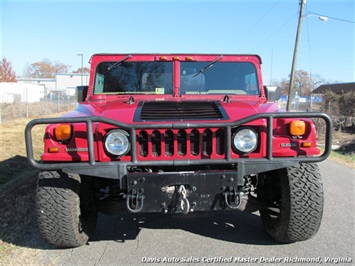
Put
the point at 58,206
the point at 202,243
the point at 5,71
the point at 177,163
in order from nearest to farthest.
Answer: the point at 177,163 → the point at 58,206 → the point at 202,243 → the point at 5,71

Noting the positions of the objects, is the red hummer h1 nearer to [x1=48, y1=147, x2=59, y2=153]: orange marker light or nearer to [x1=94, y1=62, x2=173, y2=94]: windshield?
[x1=48, y1=147, x2=59, y2=153]: orange marker light

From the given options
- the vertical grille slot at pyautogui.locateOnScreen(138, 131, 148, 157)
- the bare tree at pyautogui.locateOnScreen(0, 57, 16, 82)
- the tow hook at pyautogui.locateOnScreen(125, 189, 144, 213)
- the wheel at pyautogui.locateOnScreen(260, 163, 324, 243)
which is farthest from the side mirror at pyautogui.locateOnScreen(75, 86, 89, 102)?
the bare tree at pyautogui.locateOnScreen(0, 57, 16, 82)

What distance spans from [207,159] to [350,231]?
2.17 metres

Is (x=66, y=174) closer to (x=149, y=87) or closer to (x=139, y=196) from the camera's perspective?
(x=139, y=196)

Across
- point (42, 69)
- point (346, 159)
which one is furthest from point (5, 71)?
point (346, 159)

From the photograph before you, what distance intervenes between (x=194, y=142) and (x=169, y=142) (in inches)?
8.8

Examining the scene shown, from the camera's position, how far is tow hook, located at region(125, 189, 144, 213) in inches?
119

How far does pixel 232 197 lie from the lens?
10.1 feet

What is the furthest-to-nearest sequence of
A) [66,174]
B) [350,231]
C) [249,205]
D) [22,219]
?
[22,219] < [350,231] < [249,205] < [66,174]

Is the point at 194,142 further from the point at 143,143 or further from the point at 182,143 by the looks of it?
the point at 143,143

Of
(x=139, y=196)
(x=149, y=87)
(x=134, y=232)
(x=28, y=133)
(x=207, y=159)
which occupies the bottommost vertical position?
(x=134, y=232)

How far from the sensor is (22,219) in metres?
4.35

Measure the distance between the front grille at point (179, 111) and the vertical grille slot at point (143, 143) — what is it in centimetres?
15

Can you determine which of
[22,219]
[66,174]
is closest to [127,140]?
[66,174]
